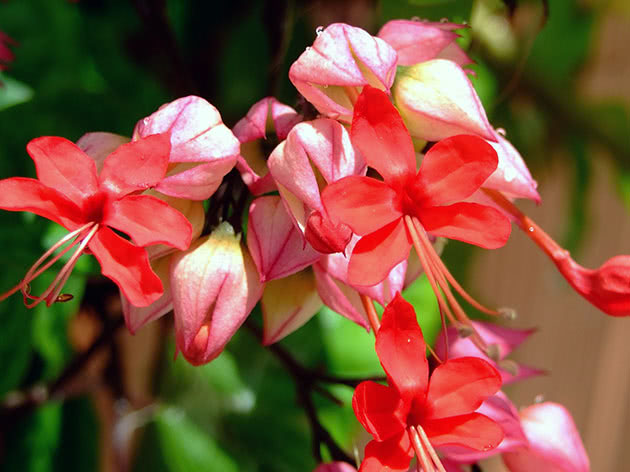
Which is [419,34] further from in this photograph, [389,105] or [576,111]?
[576,111]

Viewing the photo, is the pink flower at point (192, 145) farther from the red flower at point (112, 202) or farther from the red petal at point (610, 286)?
the red petal at point (610, 286)

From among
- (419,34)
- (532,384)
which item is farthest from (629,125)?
(419,34)

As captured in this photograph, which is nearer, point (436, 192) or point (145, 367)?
point (436, 192)

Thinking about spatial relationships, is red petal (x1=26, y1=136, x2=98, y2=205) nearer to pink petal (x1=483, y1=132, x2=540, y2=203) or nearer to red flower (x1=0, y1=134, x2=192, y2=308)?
red flower (x1=0, y1=134, x2=192, y2=308)

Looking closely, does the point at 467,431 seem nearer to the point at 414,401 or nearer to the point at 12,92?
the point at 414,401

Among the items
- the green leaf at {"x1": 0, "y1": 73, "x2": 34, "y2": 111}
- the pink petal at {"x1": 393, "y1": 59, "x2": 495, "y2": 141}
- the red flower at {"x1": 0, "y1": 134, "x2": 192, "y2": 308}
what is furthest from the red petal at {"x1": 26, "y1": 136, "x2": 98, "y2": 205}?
the green leaf at {"x1": 0, "y1": 73, "x2": 34, "y2": 111}

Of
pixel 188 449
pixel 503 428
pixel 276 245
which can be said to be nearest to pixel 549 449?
pixel 503 428
